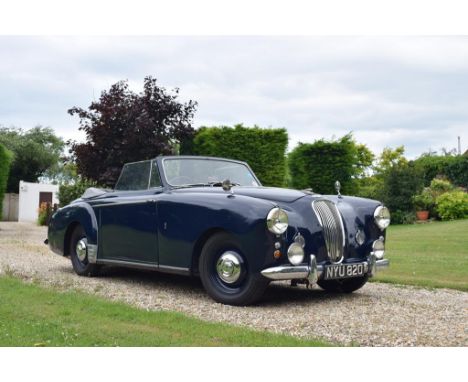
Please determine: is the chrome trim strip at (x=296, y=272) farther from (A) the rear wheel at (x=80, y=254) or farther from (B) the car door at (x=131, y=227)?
(A) the rear wheel at (x=80, y=254)

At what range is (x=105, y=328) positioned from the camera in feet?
14.9

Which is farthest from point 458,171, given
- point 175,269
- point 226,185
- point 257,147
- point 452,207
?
point 175,269

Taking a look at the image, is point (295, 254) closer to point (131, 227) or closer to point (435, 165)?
point (131, 227)

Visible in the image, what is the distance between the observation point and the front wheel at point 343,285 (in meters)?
6.89

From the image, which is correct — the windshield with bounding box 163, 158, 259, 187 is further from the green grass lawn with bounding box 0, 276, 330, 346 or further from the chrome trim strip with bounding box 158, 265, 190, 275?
the green grass lawn with bounding box 0, 276, 330, 346

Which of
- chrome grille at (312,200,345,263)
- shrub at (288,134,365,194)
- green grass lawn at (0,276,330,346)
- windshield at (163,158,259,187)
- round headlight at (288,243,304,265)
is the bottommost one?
green grass lawn at (0,276,330,346)

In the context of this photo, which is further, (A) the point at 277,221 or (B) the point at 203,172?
(B) the point at 203,172

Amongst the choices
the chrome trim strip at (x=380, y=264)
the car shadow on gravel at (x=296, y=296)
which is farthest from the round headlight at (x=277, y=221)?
the chrome trim strip at (x=380, y=264)

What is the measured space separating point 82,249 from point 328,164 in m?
12.2

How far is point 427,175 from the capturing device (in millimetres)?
32062

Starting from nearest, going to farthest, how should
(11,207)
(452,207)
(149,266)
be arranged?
(149,266)
(452,207)
(11,207)

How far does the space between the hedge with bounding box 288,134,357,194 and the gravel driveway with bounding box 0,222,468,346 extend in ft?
37.0

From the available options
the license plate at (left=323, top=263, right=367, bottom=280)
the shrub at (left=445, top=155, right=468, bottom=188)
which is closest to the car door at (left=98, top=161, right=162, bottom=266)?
the license plate at (left=323, top=263, right=367, bottom=280)

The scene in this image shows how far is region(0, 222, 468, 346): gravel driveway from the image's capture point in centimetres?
459
